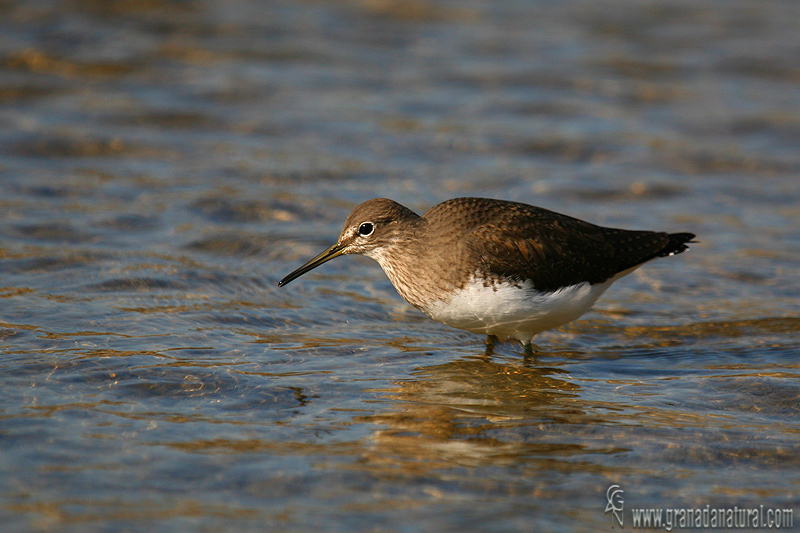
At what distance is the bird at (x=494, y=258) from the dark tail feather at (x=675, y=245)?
17 millimetres

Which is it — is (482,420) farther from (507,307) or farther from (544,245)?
(544,245)

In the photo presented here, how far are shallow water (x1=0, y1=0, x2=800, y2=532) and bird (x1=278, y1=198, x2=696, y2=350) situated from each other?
501 mm

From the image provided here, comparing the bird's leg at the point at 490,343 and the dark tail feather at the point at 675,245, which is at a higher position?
the dark tail feather at the point at 675,245

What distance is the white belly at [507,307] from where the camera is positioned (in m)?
6.72

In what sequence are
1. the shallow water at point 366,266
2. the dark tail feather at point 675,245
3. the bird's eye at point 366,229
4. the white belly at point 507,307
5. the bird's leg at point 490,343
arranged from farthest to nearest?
the dark tail feather at point 675,245 < the bird's leg at point 490,343 < the bird's eye at point 366,229 < the white belly at point 507,307 < the shallow water at point 366,266

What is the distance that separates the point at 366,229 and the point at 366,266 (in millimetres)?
2067

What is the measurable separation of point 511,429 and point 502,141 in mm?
7339

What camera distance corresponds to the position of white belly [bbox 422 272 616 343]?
22.1 feet

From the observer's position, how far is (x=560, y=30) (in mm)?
16531

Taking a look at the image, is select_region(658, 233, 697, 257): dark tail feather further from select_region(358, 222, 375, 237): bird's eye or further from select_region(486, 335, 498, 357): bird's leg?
select_region(358, 222, 375, 237): bird's eye

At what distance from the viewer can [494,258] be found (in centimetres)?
682

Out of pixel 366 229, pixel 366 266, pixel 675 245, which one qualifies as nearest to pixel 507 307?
pixel 366 229

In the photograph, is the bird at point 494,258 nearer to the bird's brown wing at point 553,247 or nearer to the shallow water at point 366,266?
the bird's brown wing at point 553,247

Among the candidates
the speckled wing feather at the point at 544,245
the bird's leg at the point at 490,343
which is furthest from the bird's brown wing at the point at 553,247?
the bird's leg at the point at 490,343
